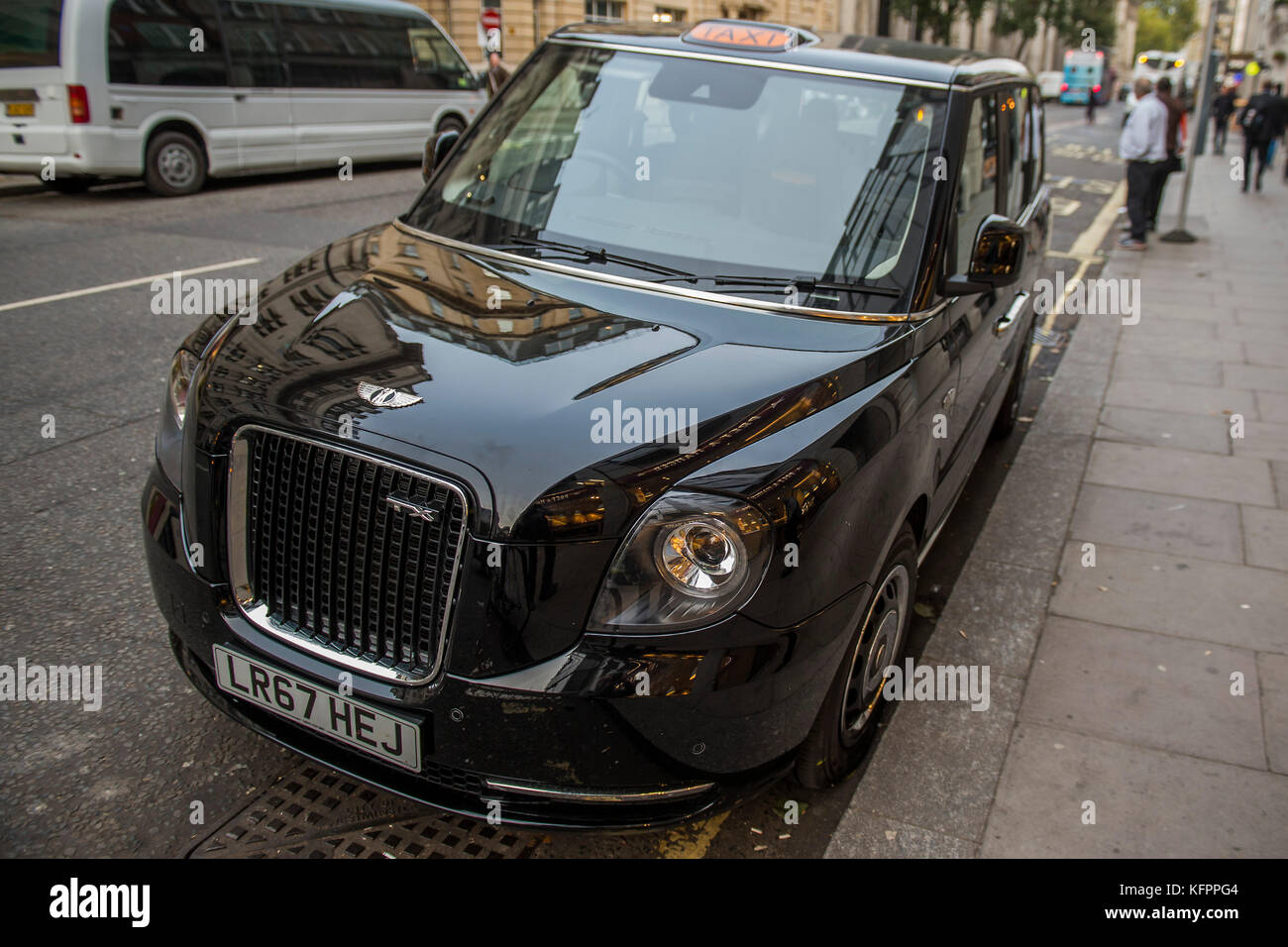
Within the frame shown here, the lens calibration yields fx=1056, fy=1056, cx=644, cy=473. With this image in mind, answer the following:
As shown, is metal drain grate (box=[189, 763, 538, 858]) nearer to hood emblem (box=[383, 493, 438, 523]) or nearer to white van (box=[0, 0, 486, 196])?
hood emblem (box=[383, 493, 438, 523])

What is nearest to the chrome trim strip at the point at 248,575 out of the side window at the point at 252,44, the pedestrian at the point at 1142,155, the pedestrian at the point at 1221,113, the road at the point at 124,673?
the road at the point at 124,673

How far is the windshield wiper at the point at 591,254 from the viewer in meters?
3.11

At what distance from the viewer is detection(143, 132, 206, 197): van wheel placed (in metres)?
12.3

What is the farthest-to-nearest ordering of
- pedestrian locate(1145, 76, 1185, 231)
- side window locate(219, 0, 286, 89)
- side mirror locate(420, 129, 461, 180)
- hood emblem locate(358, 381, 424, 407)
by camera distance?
side window locate(219, 0, 286, 89) < pedestrian locate(1145, 76, 1185, 231) < side mirror locate(420, 129, 461, 180) < hood emblem locate(358, 381, 424, 407)

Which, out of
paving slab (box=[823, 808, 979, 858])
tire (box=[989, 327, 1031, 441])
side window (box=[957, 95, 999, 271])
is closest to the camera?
paving slab (box=[823, 808, 979, 858])

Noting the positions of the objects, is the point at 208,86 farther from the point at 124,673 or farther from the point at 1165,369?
the point at 124,673

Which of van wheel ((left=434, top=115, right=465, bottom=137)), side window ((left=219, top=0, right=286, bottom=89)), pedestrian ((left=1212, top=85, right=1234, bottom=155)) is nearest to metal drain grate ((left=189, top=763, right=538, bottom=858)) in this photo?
side window ((left=219, top=0, right=286, bottom=89))

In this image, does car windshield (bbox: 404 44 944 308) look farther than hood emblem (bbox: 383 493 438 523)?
Yes

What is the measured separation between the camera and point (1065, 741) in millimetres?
3307

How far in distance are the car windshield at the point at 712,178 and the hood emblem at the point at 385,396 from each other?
100 cm

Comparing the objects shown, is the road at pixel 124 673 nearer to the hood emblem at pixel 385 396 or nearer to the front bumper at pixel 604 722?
the front bumper at pixel 604 722

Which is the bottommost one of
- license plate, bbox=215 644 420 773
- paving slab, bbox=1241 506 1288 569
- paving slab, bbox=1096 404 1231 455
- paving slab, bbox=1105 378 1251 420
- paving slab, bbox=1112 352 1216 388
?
paving slab, bbox=1241 506 1288 569

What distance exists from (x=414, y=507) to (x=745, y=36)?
7.82 ft

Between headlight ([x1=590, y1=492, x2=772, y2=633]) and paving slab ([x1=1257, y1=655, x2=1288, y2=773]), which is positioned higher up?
headlight ([x1=590, y1=492, x2=772, y2=633])
